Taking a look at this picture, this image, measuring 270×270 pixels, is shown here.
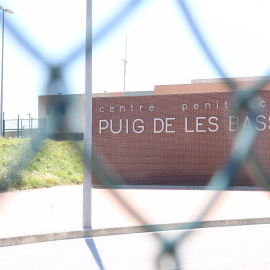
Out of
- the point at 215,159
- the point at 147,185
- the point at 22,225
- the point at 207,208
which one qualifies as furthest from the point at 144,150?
Answer: the point at 207,208

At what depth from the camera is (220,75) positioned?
1168 millimetres

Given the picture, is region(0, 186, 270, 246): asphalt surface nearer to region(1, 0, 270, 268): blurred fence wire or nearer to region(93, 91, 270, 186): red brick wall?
region(1, 0, 270, 268): blurred fence wire

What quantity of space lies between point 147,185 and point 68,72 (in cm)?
1493

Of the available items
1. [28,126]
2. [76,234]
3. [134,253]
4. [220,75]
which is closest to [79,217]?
[76,234]

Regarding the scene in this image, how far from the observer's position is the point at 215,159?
14984 millimetres

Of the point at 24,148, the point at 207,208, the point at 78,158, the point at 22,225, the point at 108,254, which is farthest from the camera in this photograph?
the point at 22,225

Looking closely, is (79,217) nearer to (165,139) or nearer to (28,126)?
(28,126)

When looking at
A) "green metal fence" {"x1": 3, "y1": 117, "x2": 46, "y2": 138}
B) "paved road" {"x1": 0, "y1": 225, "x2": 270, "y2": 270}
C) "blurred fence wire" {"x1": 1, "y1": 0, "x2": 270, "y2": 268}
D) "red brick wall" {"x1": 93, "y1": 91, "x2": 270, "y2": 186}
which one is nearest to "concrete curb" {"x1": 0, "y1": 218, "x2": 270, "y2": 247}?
"paved road" {"x1": 0, "y1": 225, "x2": 270, "y2": 270}

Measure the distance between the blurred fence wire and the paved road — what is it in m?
2.57

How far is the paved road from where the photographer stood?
477cm

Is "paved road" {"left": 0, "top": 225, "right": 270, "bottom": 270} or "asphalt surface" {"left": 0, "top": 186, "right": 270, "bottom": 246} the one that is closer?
"paved road" {"left": 0, "top": 225, "right": 270, "bottom": 270}

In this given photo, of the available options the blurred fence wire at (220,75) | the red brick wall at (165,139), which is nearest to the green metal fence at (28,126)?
the blurred fence wire at (220,75)

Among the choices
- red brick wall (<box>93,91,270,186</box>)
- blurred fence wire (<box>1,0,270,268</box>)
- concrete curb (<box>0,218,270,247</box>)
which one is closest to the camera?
blurred fence wire (<box>1,0,270,268</box>)

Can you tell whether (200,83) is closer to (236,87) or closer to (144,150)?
(236,87)
